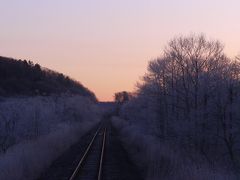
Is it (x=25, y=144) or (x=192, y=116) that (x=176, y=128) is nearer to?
(x=192, y=116)

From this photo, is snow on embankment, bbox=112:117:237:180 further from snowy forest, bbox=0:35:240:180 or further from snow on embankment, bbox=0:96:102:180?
snow on embankment, bbox=0:96:102:180

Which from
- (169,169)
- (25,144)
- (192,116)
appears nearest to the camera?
(169,169)

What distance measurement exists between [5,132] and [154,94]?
962 inches

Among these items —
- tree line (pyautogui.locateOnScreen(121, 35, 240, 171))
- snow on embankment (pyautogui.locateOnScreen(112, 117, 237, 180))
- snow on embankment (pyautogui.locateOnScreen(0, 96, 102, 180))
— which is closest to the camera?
snow on embankment (pyautogui.locateOnScreen(112, 117, 237, 180))

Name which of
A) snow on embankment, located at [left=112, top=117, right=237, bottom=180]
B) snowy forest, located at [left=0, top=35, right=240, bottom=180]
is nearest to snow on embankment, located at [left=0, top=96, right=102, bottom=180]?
snowy forest, located at [left=0, top=35, right=240, bottom=180]

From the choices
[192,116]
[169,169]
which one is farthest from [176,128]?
[169,169]

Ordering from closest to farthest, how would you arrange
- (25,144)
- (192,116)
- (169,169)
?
(169,169) < (25,144) < (192,116)

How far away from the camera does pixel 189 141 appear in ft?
116

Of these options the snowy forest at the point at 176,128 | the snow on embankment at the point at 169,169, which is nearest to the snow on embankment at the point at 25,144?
the snowy forest at the point at 176,128

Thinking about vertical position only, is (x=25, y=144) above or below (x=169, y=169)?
above

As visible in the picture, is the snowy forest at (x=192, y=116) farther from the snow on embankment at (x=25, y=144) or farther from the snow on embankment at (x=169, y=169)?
the snow on embankment at (x=25, y=144)

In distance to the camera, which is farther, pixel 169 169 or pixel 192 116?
pixel 192 116

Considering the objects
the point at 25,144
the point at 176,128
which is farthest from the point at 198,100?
the point at 25,144

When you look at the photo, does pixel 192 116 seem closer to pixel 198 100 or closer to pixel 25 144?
pixel 198 100
